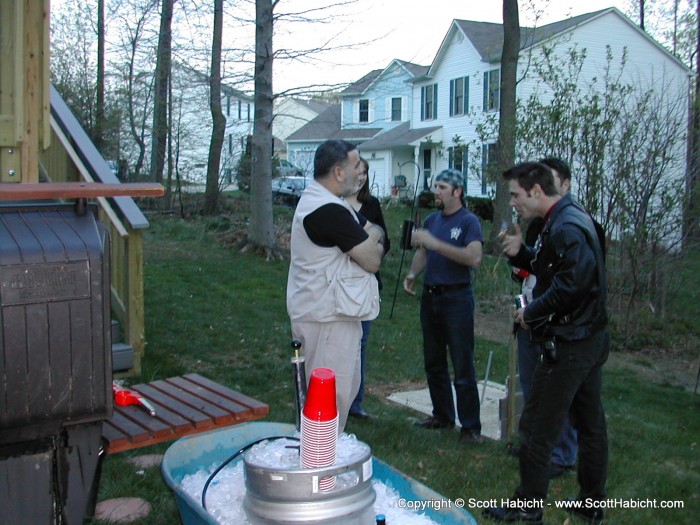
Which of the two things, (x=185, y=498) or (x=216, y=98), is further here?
(x=216, y=98)

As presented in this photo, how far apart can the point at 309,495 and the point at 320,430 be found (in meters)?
0.20

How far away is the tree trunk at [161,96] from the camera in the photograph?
50.1 feet

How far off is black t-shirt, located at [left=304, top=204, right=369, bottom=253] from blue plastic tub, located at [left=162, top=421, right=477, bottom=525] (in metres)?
0.89

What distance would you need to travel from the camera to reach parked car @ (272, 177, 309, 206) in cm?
2273

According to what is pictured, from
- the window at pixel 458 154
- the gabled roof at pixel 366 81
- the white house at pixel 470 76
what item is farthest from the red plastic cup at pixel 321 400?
the white house at pixel 470 76

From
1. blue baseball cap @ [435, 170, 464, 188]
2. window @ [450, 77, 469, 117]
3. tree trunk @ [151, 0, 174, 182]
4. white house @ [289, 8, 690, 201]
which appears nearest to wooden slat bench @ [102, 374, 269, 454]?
blue baseball cap @ [435, 170, 464, 188]

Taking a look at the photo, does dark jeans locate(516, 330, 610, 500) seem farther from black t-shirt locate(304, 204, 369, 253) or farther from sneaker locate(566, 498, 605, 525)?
black t-shirt locate(304, 204, 369, 253)

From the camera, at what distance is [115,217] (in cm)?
571

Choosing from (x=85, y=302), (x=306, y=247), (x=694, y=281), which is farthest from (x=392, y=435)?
(x=694, y=281)

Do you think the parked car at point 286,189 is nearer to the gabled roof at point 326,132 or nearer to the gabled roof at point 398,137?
the gabled roof at point 398,137

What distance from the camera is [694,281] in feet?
31.9

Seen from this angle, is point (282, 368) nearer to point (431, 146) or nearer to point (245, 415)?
point (245, 415)

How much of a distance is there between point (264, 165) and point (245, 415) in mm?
10243

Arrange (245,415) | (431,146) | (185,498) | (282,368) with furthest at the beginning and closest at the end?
(431,146) < (282,368) < (245,415) < (185,498)
